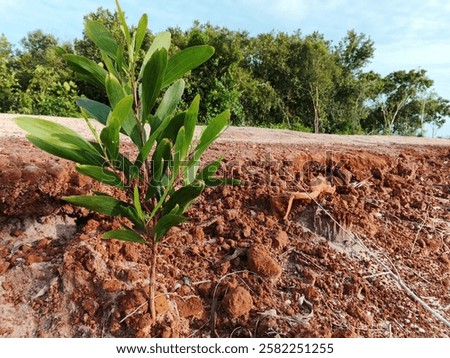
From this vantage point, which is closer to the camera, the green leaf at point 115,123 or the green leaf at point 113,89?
the green leaf at point 115,123

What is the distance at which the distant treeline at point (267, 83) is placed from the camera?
10.9 metres

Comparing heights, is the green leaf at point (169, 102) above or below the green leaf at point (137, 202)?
above

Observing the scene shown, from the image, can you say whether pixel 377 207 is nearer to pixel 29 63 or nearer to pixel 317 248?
pixel 317 248

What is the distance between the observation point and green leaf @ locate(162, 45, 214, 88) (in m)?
1.58

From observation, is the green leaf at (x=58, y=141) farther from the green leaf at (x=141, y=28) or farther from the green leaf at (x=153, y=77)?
the green leaf at (x=141, y=28)

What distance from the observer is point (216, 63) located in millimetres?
12984

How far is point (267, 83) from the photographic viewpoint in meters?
16.0

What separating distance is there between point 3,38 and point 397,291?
11.4m

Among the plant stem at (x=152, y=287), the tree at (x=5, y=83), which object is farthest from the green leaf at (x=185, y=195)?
the tree at (x=5, y=83)

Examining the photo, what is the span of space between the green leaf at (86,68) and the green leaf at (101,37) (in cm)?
8

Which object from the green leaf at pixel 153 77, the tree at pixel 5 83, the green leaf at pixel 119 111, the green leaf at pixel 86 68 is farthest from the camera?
the tree at pixel 5 83

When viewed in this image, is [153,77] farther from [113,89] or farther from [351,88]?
[351,88]

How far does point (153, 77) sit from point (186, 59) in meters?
0.19
